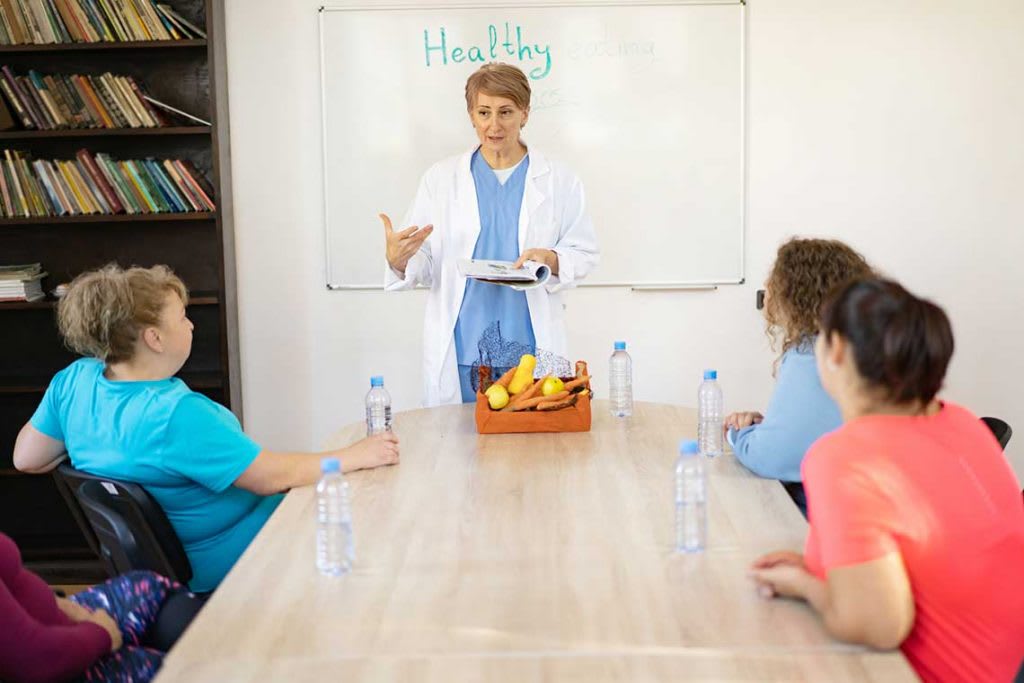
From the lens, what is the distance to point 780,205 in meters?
4.73

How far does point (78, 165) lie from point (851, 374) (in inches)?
141

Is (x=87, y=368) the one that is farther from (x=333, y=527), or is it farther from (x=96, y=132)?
(x=96, y=132)

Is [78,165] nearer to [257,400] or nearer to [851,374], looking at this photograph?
[257,400]

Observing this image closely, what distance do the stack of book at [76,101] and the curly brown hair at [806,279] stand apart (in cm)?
281

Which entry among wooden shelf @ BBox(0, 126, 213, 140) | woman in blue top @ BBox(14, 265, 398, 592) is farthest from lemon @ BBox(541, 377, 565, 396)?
wooden shelf @ BBox(0, 126, 213, 140)

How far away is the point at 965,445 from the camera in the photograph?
1723mm

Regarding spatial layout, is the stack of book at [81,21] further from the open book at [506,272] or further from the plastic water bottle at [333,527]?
the plastic water bottle at [333,527]

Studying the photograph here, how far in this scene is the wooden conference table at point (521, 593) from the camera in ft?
5.20

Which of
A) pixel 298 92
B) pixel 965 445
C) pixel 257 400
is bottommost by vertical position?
pixel 257 400

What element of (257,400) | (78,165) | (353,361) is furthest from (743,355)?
(78,165)

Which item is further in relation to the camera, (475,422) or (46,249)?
(46,249)

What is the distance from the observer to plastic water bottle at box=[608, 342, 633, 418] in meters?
3.20

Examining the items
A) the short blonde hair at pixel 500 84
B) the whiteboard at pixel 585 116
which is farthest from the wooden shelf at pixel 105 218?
the short blonde hair at pixel 500 84

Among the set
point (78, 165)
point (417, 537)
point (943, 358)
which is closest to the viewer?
point (943, 358)
